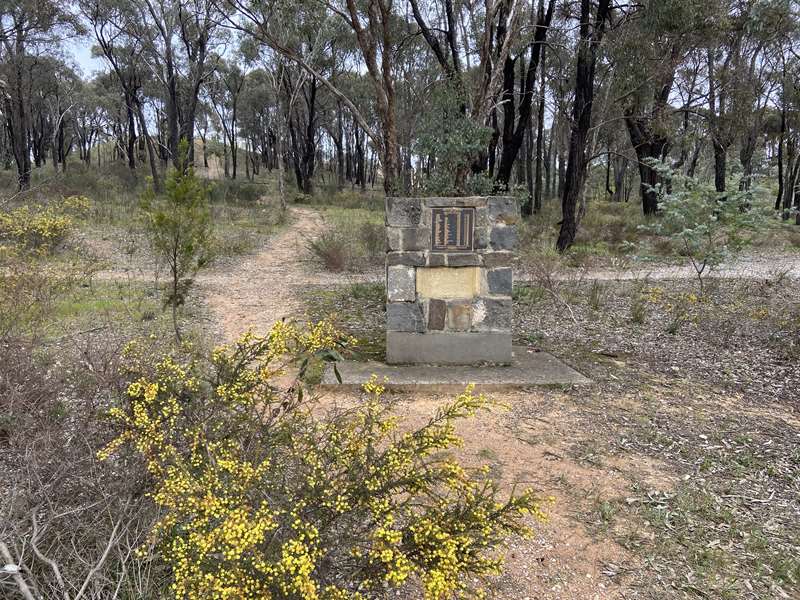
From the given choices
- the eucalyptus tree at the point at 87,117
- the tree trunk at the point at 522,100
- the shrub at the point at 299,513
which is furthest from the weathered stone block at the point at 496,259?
the eucalyptus tree at the point at 87,117

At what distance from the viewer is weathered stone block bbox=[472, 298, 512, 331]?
514 centimetres

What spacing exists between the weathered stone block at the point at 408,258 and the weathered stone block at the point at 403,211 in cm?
27

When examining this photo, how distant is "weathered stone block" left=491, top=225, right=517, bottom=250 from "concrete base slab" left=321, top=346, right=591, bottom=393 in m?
1.14

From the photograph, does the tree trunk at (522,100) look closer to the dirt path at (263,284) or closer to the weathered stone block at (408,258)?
the dirt path at (263,284)

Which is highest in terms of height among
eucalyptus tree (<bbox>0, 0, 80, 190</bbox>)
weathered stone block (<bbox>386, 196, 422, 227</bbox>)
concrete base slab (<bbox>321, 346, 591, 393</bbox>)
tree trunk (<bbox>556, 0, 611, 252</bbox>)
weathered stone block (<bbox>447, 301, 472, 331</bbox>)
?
eucalyptus tree (<bbox>0, 0, 80, 190</bbox>)

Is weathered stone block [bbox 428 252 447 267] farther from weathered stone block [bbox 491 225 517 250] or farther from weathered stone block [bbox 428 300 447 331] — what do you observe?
weathered stone block [bbox 491 225 517 250]

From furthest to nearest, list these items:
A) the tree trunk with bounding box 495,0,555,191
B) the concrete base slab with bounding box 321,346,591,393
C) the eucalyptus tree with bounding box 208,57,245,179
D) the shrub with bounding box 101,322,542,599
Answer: the eucalyptus tree with bounding box 208,57,245,179 < the tree trunk with bounding box 495,0,555,191 < the concrete base slab with bounding box 321,346,591,393 < the shrub with bounding box 101,322,542,599

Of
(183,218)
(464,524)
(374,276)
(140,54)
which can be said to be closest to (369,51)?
(183,218)

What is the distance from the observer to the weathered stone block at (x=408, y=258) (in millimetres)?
5059

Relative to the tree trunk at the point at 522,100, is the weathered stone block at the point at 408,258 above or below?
below

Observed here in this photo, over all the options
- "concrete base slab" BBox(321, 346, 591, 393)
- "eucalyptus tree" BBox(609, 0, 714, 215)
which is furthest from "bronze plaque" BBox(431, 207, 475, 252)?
"eucalyptus tree" BBox(609, 0, 714, 215)

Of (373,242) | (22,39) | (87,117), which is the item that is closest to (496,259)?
(373,242)

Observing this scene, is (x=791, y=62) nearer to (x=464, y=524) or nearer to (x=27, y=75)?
(x=464, y=524)

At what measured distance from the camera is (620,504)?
292 cm
